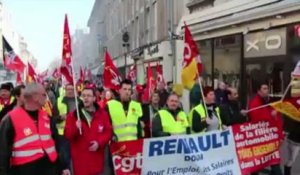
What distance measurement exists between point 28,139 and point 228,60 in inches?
646

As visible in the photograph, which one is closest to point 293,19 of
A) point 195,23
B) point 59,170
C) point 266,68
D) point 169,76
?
point 266,68

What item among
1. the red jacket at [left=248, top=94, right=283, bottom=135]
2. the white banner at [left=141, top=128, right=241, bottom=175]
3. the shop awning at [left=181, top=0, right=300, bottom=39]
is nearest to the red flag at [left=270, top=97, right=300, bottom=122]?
the red jacket at [left=248, top=94, right=283, bottom=135]

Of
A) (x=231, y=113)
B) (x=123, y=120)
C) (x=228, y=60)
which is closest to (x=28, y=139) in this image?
(x=123, y=120)

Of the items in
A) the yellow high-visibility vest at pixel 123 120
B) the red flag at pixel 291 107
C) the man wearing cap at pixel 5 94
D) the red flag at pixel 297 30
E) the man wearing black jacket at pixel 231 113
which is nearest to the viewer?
the yellow high-visibility vest at pixel 123 120

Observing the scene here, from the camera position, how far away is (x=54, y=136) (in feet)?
20.3

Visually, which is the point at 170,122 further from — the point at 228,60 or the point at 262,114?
the point at 228,60

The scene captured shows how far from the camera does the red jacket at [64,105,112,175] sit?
7.51 meters

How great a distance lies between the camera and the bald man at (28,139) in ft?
18.9

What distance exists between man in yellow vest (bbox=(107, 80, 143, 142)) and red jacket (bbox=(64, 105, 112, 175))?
18.2 inches

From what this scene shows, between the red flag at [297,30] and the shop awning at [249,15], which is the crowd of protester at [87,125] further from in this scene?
the shop awning at [249,15]

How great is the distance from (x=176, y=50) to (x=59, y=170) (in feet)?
71.0

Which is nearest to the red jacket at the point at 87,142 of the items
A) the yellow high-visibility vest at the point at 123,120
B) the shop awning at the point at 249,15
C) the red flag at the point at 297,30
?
the yellow high-visibility vest at the point at 123,120

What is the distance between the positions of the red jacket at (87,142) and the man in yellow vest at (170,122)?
2.72ft

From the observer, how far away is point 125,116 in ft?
26.7
